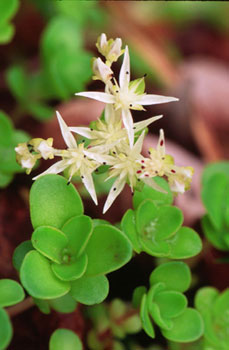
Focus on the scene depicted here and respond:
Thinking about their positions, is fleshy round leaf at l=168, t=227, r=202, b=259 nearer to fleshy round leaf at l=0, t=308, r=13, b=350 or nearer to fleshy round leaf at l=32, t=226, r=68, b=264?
fleshy round leaf at l=32, t=226, r=68, b=264

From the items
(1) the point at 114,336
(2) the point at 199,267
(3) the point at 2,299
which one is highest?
(3) the point at 2,299

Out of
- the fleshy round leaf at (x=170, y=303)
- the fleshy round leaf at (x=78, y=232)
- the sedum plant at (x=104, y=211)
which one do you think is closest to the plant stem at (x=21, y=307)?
the sedum plant at (x=104, y=211)

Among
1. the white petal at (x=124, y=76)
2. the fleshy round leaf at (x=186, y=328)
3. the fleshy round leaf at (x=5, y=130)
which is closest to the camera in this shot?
the white petal at (x=124, y=76)

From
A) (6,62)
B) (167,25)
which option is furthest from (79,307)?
(167,25)

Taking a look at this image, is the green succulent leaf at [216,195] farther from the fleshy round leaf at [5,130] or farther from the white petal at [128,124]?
the fleshy round leaf at [5,130]

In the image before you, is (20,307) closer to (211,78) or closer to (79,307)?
(79,307)

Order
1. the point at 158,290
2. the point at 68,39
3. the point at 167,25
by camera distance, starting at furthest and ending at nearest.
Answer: the point at 167,25 → the point at 68,39 → the point at 158,290
